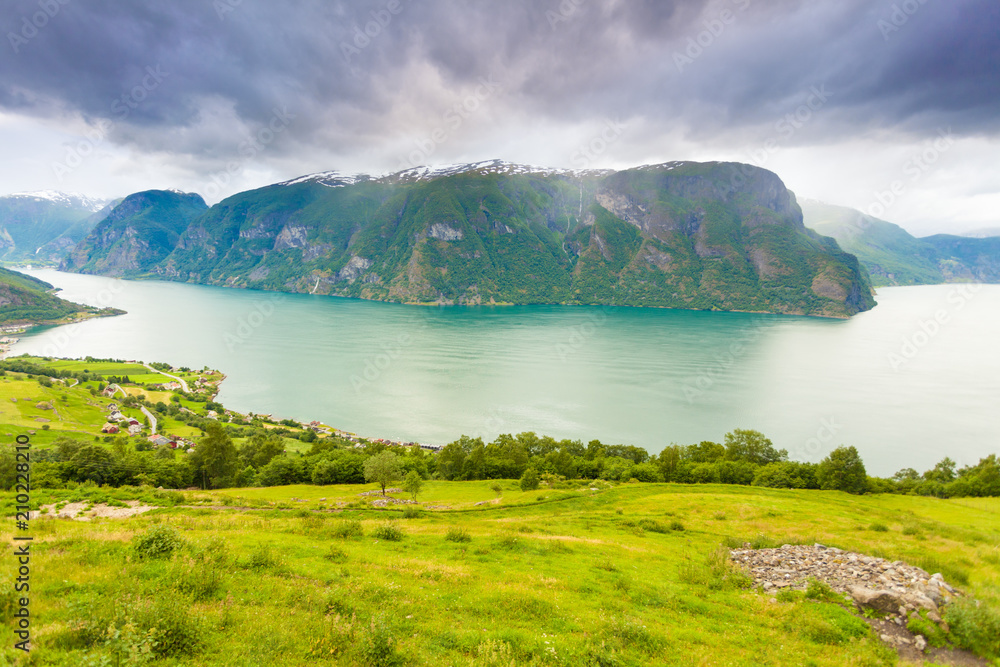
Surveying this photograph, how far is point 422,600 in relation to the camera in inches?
451

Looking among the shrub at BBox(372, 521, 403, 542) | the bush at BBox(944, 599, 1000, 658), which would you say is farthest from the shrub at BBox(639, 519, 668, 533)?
the shrub at BBox(372, 521, 403, 542)

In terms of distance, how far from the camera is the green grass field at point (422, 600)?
7762 millimetres

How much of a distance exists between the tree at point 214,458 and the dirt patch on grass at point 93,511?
18810 millimetres

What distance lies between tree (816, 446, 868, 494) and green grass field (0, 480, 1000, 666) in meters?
21.9

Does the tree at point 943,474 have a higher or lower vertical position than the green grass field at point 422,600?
lower

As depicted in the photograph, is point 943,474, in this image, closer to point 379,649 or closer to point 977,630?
point 977,630

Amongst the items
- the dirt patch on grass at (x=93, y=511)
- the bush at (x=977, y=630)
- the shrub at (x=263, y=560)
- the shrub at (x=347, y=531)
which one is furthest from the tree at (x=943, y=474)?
the dirt patch on grass at (x=93, y=511)

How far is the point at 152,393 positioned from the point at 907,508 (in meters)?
126

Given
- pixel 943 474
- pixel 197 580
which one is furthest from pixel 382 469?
pixel 943 474

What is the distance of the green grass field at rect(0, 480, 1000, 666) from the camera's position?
7.76 m

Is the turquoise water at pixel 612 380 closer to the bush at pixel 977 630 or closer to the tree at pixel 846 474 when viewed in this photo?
the tree at pixel 846 474

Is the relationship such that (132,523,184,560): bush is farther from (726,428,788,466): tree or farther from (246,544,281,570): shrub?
(726,428,788,466): tree

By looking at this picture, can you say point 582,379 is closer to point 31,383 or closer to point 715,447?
point 715,447

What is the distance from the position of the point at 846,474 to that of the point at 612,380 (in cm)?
5798
